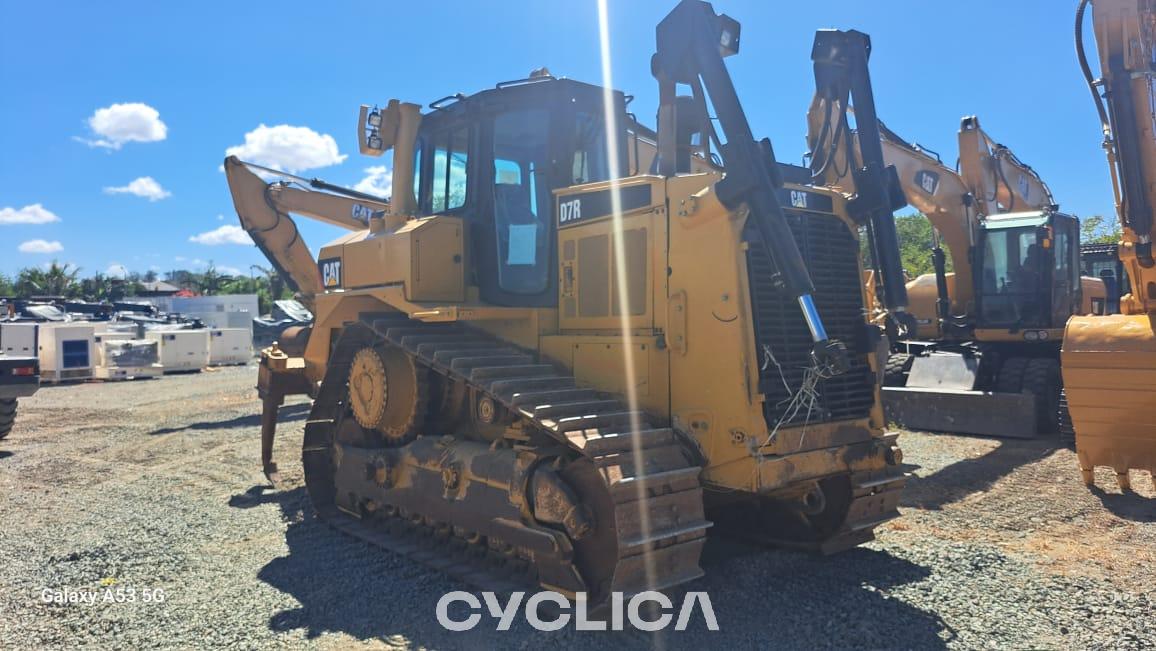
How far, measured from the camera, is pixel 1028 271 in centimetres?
1185

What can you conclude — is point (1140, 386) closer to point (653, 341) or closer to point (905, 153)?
point (653, 341)

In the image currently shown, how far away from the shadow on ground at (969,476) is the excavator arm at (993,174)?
4.48m

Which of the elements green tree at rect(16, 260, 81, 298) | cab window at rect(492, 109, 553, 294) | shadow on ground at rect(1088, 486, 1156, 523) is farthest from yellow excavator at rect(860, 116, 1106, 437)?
green tree at rect(16, 260, 81, 298)

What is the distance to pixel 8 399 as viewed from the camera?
1109 centimetres

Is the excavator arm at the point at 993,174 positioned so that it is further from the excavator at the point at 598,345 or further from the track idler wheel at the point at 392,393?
the track idler wheel at the point at 392,393

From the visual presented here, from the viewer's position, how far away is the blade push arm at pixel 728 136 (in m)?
4.43

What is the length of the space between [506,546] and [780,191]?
9.35 feet

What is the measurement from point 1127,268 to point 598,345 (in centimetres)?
492

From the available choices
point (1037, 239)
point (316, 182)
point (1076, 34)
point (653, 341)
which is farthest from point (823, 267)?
point (316, 182)

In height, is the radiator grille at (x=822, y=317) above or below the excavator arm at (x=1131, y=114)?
below

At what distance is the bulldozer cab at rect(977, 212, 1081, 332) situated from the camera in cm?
1162

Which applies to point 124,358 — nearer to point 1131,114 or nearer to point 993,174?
point 993,174

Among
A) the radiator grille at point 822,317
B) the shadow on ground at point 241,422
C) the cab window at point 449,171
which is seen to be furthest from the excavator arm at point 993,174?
the shadow on ground at point 241,422

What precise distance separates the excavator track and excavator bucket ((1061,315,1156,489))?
4207 millimetres
